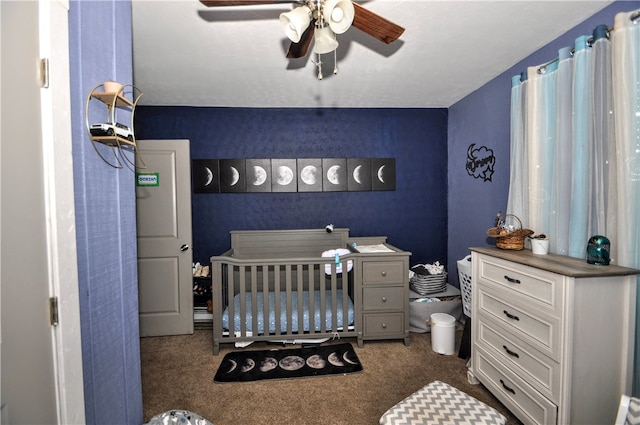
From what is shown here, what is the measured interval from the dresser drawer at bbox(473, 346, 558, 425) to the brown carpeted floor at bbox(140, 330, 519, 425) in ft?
0.45

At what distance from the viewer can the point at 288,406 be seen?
187cm

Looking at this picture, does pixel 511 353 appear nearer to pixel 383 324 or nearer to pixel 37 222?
pixel 383 324

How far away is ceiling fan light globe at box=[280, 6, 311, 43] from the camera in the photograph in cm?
115

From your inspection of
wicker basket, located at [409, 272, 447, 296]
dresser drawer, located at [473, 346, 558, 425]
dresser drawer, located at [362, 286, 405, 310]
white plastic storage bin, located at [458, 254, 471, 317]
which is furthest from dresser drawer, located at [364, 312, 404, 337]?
dresser drawer, located at [473, 346, 558, 425]

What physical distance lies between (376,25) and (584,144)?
1.32m

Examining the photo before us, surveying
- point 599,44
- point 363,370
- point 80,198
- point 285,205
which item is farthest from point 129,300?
point 599,44

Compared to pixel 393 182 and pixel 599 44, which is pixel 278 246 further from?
pixel 599 44

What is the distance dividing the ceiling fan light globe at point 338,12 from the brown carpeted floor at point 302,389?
6.64ft

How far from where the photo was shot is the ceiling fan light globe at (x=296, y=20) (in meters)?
1.15

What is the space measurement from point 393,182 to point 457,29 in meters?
1.79

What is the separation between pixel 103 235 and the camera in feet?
3.70

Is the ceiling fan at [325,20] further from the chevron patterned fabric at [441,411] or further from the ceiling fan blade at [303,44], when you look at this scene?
the chevron patterned fabric at [441,411]

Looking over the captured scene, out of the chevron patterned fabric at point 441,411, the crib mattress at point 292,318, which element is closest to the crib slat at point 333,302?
the crib mattress at point 292,318

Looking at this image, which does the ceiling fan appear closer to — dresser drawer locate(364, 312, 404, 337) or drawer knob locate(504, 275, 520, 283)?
drawer knob locate(504, 275, 520, 283)
